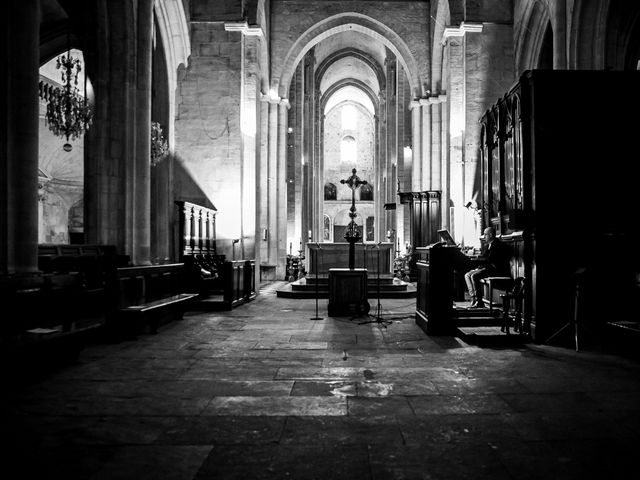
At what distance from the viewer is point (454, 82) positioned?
15680 mm

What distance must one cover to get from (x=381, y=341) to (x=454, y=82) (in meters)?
11.3

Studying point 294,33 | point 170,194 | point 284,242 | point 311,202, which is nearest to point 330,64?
point 311,202

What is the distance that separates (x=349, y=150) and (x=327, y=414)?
146 ft

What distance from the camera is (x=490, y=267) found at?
7.77m

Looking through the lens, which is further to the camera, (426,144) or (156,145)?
(426,144)

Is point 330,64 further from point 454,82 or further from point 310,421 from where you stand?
point 310,421

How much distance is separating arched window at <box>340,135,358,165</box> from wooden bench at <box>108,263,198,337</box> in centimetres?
3867

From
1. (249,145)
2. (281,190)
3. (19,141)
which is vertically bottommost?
(19,141)

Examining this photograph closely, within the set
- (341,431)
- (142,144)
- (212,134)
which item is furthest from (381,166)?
(341,431)

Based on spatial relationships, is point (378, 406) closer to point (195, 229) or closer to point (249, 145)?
point (195, 229)

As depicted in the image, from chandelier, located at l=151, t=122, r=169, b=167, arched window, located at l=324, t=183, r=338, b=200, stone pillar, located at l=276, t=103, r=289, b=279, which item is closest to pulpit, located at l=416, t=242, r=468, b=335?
chandelier, located at l=151, t=122, r=169, b=167

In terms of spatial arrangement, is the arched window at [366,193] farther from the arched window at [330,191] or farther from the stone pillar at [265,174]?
the stone pillar at [265,174]

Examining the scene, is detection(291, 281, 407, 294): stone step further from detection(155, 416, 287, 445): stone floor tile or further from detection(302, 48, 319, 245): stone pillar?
detection(302, 48, 319, 245): stone pillar

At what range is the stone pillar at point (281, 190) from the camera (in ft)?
66.7
